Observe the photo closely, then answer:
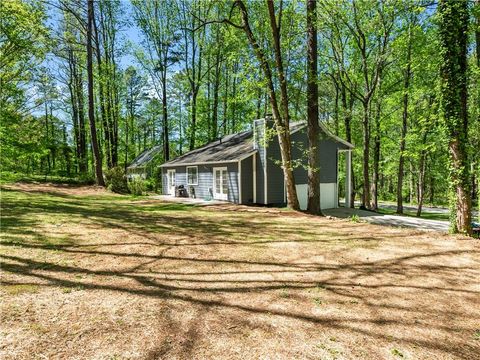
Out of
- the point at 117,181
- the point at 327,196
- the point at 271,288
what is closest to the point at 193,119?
the point at 117,181

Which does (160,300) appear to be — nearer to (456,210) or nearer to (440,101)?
(456,210)

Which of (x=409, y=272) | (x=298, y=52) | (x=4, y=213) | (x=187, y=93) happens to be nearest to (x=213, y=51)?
(x=187, y=93)

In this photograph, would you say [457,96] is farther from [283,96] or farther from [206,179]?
[206,179]

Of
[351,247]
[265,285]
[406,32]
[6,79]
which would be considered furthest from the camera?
[406,32]

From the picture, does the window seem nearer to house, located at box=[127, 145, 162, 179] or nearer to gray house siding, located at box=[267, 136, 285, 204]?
gray house siding, located at box=[267, 136, 285, 204]

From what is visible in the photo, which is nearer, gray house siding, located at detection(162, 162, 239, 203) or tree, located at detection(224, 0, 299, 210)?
tree, located at detection(224, 0, 299, 210)

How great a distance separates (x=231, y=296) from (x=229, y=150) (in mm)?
15290

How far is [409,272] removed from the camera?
16.6 feet

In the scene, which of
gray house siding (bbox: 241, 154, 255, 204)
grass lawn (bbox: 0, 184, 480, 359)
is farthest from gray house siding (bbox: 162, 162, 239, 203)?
grass lawn (bbox: 0, 184, 480, 359)

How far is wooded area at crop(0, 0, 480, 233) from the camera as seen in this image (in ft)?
28.5

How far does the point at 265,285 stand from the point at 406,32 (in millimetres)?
18648

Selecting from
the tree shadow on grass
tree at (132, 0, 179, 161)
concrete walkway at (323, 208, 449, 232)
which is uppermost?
tree at (132, 0, 179, 161)

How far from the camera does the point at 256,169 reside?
55.6ft

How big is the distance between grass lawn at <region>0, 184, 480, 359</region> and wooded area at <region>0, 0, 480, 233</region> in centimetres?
407
